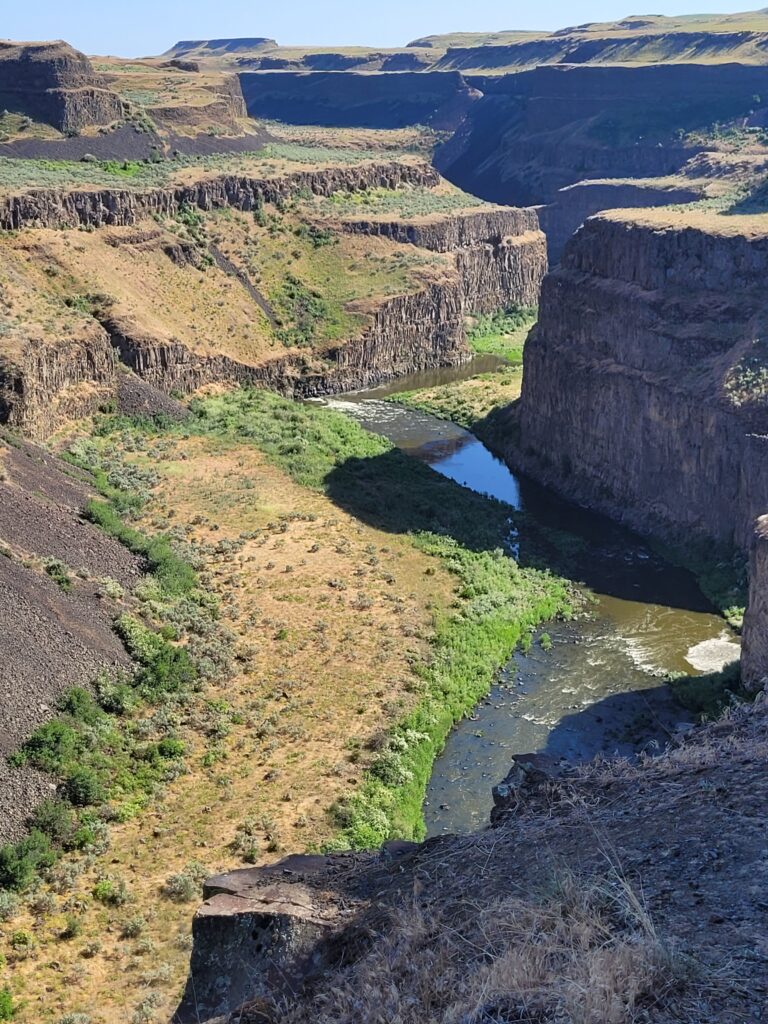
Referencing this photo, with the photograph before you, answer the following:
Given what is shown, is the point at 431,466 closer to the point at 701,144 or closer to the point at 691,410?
the point at 691,410

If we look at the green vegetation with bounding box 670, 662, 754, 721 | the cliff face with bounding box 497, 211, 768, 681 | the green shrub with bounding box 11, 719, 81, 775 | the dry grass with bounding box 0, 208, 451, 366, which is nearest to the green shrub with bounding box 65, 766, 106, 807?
the green shrub with bounding box 11, 719, 81, 775

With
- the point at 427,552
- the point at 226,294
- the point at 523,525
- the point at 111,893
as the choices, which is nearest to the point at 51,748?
the point at 111,893

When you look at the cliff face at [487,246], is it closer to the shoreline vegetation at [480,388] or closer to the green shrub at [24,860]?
the shoreline vegetation at [480,388]

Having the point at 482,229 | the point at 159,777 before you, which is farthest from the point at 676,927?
the point at 482,229

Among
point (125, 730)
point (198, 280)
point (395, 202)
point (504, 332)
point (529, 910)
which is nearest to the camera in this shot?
point (529, 910)

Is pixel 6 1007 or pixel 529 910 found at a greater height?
pixel 529 910

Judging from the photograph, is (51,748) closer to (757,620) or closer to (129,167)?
(757,620)
